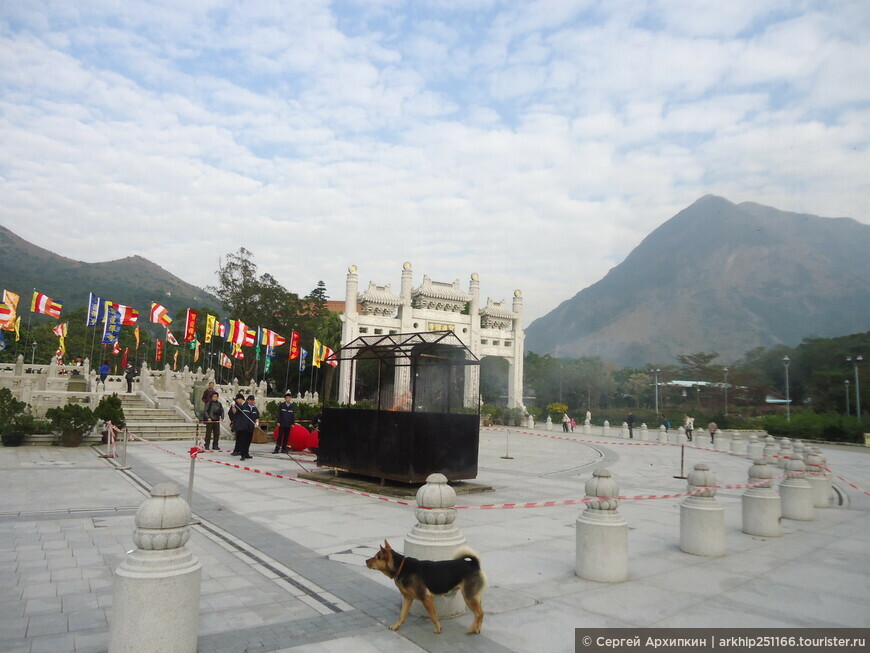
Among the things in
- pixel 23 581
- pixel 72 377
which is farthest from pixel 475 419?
pixel 72 377

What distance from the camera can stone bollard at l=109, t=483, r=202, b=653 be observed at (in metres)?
3.41

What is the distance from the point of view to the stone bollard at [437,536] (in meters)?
4.55

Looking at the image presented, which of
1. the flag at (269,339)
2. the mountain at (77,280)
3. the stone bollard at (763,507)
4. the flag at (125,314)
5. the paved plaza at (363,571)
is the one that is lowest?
the paved plaza at (363,571)

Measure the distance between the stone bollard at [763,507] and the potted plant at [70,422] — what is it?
747 inches

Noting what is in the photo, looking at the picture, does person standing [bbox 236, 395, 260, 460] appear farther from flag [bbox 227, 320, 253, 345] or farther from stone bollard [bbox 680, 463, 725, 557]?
flag [bbox 227, 320, 253, 345]

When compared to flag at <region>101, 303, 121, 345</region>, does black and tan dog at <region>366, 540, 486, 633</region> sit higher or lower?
lower

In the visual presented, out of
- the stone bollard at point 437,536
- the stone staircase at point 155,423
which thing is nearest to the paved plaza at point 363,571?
the stone bollard at point 437,536

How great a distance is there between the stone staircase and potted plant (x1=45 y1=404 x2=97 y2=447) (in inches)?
105

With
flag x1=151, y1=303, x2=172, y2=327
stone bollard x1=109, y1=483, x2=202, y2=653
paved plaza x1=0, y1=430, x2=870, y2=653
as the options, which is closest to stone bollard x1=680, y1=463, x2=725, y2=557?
paved plaza x1=0, y1=430, x2=870, y2=653

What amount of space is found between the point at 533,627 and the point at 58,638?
3530 millimetres

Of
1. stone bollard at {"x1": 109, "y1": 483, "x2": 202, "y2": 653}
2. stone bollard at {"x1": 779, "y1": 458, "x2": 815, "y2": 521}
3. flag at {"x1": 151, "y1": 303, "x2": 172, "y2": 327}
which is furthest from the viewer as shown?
flag at {"x1": 151, "y1": 303, "x2": 172, "y2": 327}

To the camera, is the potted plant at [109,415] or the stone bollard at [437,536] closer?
the stone bollard at [437,536]

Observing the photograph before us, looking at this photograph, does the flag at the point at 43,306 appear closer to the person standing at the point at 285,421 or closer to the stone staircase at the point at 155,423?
the stone staircase at the point at 155,423

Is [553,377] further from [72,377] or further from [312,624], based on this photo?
[312,624]
